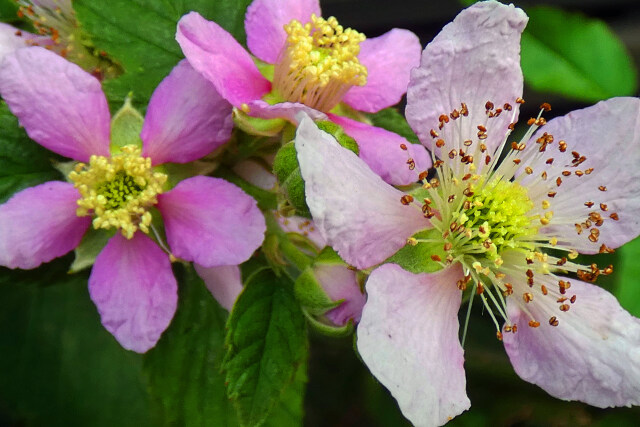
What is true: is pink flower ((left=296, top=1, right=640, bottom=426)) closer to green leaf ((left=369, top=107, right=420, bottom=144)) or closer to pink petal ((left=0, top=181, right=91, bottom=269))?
green leaf ((left=369, top=107, right=420, bottom=144))

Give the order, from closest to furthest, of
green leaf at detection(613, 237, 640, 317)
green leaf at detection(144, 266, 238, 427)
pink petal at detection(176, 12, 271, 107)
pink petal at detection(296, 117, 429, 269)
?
1. pink petal at detection(296, 117, 429, 269)
2. pink petal at detection(176, 12, 271, 107)
3. green leaf at detection(144, 266, 238, 427)
4. green leaf at detection(613, 237, 640, 317)

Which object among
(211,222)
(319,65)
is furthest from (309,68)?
(211,222)

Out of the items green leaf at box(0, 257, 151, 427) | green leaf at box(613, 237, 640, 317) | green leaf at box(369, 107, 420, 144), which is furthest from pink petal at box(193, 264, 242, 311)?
green leaf at box(613, 237, 640, 317)

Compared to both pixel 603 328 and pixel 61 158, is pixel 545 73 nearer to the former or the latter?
pixel 603 328

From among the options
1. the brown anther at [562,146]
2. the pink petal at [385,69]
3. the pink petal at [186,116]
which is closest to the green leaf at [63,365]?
the pink petal at [186,116]

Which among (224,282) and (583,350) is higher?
(583,350)

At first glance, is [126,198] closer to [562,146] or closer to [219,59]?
[219,59]
